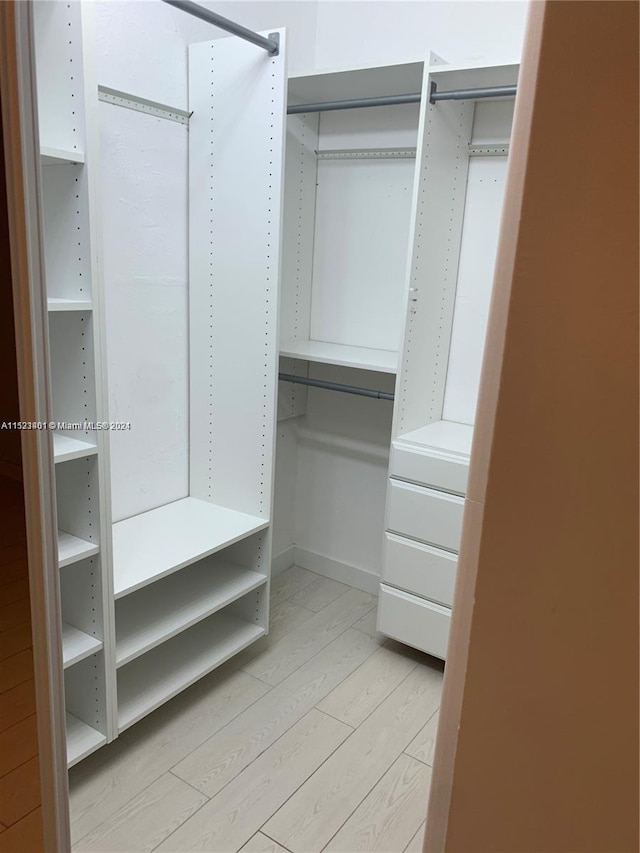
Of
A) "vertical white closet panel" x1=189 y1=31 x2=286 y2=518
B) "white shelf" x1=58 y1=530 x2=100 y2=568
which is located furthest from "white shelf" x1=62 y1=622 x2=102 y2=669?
"vertical white closet panel" x1=189 y1=31 x2=286 y2=518

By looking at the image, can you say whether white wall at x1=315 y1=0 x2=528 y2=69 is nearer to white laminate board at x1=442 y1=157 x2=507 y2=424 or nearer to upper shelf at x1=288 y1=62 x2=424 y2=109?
upper shelf at x1=288 y1=62 x2=424 y2=109

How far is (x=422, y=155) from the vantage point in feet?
6.91

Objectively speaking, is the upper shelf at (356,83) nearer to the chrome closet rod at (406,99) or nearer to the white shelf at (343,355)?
the chrome closet rod at (406,99)

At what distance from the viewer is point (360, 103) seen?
2.32m

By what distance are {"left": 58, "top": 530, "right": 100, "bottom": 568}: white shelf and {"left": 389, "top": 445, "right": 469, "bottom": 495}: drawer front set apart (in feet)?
3.52

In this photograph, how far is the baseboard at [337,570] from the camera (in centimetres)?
296

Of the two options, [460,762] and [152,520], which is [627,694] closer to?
[460,762]

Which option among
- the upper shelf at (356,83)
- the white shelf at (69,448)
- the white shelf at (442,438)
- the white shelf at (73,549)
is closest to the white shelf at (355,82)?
the upper shelf at (356,83)

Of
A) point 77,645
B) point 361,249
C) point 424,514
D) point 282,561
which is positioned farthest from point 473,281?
point 77,645

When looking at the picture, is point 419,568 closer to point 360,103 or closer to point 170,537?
point 170,537

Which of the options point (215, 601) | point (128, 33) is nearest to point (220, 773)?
point (215, 601)

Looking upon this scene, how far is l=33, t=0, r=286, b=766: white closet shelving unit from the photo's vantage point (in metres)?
1.50

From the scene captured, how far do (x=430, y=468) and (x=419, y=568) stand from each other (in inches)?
15.1

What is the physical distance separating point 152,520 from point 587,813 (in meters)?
1.98
